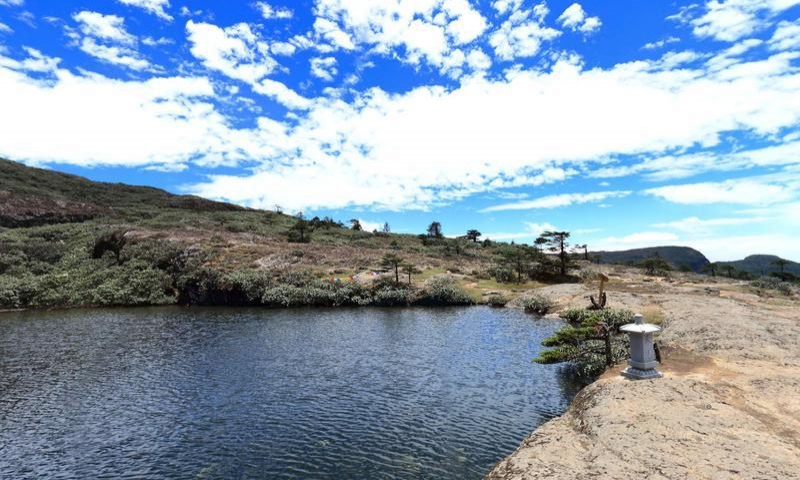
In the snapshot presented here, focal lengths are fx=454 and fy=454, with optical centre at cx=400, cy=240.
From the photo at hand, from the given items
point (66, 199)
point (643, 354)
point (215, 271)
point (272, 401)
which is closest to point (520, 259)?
point (215, 271)

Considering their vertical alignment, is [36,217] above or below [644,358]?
above

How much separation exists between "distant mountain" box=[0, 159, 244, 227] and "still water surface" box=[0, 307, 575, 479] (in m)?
77.9

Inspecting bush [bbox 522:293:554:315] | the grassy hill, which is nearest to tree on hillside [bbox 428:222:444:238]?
the grassy hill

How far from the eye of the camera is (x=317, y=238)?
4028 inches

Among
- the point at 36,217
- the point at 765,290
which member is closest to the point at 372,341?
the point at 765,290

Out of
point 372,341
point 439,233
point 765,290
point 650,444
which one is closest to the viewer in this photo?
point 650,444

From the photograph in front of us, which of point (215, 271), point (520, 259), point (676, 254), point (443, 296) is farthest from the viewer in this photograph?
point (676, 254)

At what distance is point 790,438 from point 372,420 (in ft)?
44.5

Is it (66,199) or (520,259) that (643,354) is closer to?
(520,259)

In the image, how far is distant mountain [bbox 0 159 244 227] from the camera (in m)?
98.1

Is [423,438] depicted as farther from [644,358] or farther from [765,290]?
[765,290]

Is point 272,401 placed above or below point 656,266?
below

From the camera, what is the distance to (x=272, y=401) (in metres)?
21.3

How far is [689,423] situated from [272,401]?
1664 centimetres
